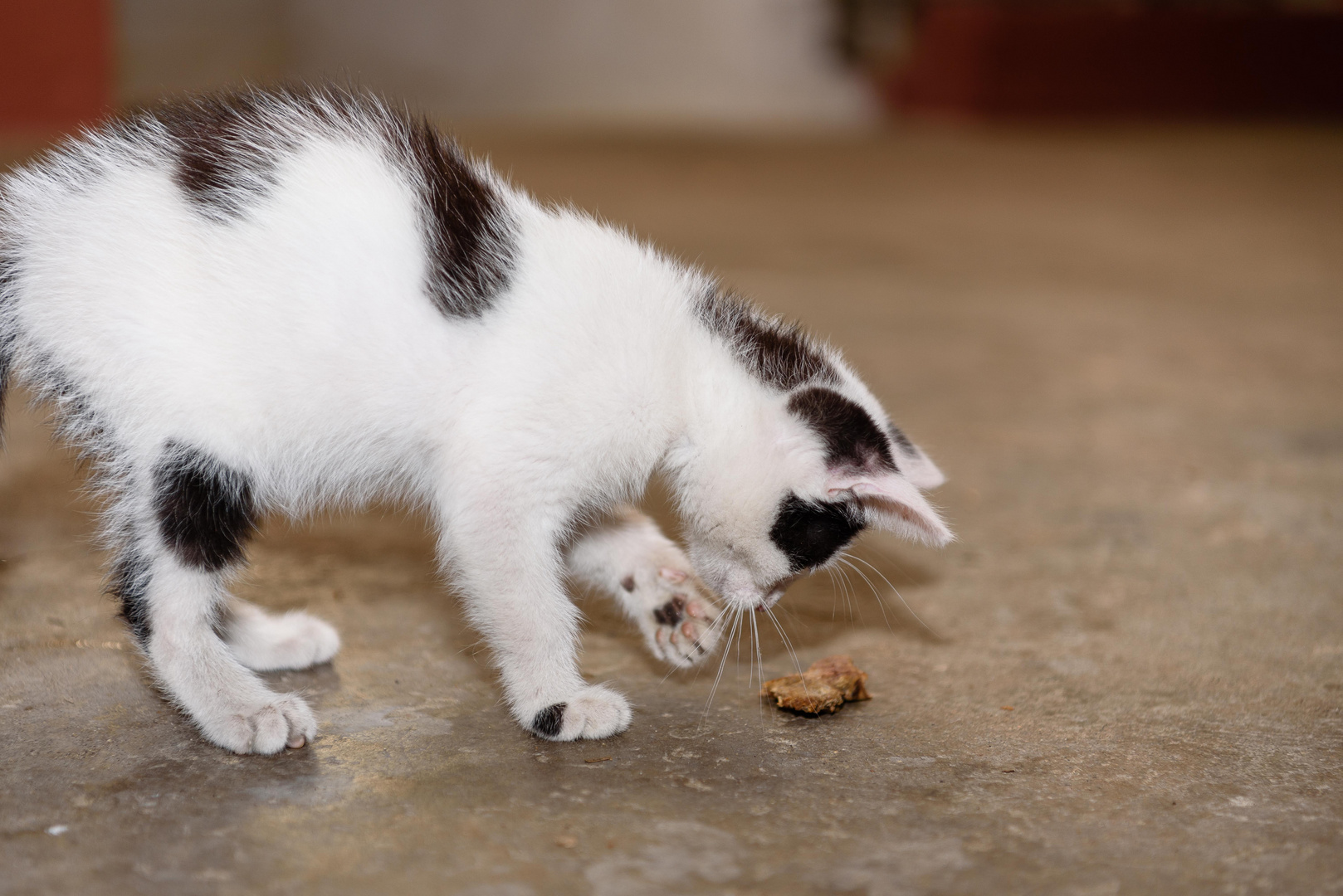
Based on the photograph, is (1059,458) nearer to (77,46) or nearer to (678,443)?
(678,443)

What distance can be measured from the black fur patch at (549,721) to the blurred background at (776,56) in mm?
11100

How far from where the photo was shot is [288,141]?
2.01 m

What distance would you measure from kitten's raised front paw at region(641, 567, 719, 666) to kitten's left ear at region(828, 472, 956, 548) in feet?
1.29

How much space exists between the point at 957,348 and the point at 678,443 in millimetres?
2824

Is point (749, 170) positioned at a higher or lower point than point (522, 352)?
higher

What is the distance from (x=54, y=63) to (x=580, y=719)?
254 inches

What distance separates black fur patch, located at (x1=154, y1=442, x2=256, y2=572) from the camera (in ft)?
6.08

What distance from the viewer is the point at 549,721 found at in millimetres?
1897

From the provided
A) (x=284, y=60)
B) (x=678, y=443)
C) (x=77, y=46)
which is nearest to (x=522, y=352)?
(x=678, y=443)

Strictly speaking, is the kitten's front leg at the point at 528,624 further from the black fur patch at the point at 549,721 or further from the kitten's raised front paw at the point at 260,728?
the kitten's raised front paw at the point at 260,728

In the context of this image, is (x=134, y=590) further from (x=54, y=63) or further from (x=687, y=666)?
(x=54, y=63)

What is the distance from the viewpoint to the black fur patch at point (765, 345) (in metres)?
2.03

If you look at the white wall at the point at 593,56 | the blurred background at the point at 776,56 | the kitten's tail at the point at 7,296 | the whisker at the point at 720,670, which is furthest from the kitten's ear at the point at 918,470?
the white wall at the point at 593,56

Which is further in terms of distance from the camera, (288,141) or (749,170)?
(749,170)
